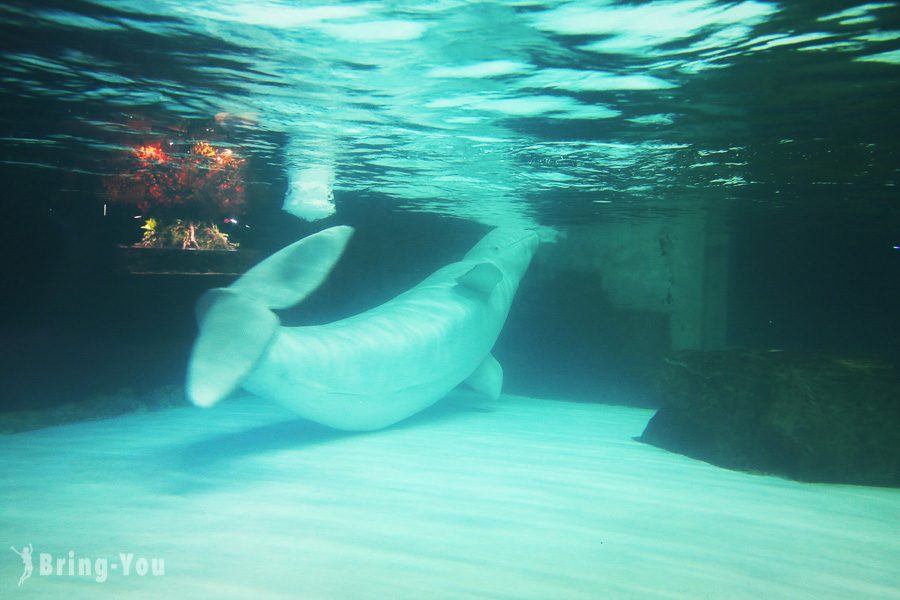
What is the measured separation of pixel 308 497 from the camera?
6273 millimetres

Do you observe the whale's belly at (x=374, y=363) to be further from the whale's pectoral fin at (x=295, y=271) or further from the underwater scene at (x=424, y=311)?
the whale's pectoral fin at (x=295, y=271)

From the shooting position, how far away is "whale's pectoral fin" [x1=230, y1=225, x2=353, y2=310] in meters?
7.18

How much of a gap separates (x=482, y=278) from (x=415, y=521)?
698 centimetres

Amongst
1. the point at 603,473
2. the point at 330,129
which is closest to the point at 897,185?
the point at 603,473

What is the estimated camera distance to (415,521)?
567 cm

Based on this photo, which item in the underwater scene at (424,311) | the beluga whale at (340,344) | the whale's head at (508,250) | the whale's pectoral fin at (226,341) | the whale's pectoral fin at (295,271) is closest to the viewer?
the underwater scene at (424,311)

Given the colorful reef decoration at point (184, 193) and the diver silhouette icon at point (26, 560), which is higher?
the colorful reef decoration at point (184, 193)

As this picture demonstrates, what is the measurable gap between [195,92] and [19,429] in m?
7.26

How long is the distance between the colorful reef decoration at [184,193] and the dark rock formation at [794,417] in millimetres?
10886

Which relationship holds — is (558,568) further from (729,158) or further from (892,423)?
(729,158)

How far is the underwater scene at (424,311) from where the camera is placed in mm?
5164

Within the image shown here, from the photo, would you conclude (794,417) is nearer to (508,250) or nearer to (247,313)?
(247,313)

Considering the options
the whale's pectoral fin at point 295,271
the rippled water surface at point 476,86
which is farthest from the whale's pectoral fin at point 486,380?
the whale's pectoral fin at point 295,271

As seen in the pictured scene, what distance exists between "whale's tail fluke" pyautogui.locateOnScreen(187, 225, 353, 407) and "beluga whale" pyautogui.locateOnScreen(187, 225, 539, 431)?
0.01m
